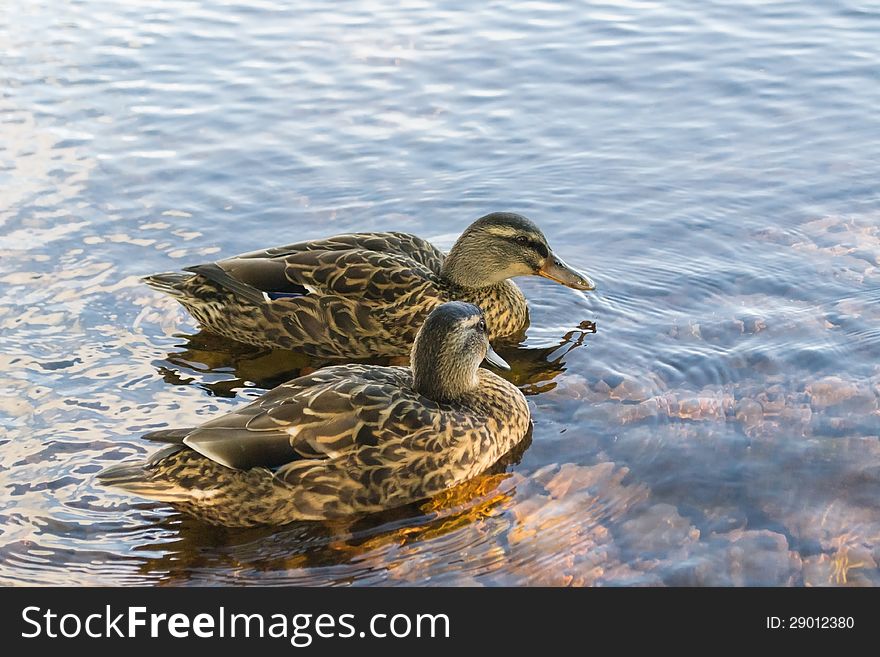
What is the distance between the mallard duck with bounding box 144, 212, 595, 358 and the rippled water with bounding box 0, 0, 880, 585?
0.80 ft

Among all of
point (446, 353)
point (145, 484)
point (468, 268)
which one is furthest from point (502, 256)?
point (145, 484)

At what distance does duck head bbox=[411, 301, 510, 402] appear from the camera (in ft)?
22.1

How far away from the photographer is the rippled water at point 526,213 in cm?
612

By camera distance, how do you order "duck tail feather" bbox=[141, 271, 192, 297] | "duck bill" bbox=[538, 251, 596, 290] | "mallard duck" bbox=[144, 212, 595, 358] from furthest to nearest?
"duck bill" bbox=[538, 251, 596, 290] → "duck tail feather" bbox=[141, 271, 192, 297] → "mallard duck" bbox=[144, 212, 595, 358]

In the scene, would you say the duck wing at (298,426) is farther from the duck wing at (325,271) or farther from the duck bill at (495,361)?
the duck wing at (325,271)

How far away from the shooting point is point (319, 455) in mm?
6242

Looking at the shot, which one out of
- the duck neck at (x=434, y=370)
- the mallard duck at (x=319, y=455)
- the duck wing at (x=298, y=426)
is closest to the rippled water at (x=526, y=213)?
the mallard duck at (x=319, y=455)

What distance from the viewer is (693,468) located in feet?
21.7

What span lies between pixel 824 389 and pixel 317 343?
3.16 meters

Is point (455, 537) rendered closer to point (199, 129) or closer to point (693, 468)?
point (693, 468)

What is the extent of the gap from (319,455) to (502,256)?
8.64 ft

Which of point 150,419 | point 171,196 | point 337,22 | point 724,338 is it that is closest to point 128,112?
point 171,196

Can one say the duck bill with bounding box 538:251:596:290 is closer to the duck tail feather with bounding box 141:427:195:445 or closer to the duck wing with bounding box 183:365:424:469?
the duck wing with bounding box 183:365:424:469

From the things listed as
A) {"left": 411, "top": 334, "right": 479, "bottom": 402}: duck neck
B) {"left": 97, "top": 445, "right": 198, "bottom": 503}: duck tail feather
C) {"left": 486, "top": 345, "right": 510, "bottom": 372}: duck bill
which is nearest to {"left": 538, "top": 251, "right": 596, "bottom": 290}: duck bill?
{"left": 486, "top": 345, "right": 510, "bottom": 372}: duck bill
